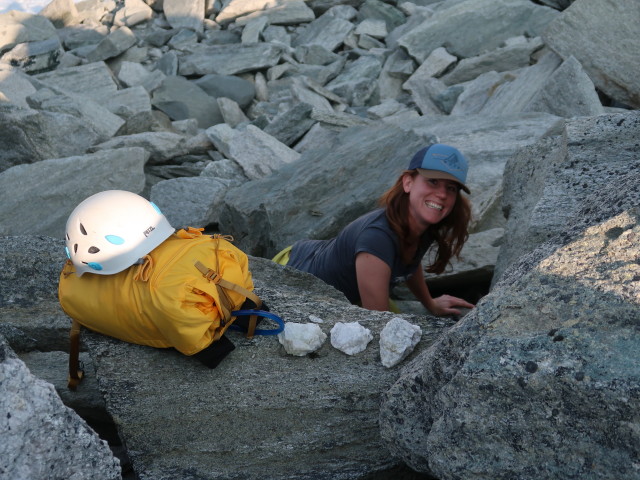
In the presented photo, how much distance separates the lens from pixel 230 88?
1424 cm

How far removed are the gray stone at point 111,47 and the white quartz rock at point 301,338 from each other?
14.0 metres

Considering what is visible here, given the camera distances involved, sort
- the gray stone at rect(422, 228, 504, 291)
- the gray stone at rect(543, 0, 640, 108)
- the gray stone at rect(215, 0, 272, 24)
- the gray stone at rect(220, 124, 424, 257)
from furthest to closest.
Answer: the gray stone at rect(215, 0, 272, 24) < the gray stone at rect(543, 0, 640, 108) < the gray stone at rect(220, 124, 424, 257) < the gray stone at rect(422, 228, 504, 291)

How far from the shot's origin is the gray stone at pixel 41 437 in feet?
7.11

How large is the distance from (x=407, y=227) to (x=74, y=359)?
5.79 ft

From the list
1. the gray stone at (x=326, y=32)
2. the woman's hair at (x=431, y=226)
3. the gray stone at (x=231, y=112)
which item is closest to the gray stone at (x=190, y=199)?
the woman's hair at (x=431, y=226)

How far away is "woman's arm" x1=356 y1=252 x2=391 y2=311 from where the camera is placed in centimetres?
403

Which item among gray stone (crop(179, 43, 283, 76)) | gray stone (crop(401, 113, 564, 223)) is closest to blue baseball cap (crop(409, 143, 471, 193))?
gray stone (crop(401, 113, 564, 223))

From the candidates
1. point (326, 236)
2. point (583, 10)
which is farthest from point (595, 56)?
point (326, 236)

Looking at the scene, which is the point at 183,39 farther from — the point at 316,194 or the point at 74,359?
the point at 74,359

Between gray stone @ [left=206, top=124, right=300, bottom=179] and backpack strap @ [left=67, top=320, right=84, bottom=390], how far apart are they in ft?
17.0

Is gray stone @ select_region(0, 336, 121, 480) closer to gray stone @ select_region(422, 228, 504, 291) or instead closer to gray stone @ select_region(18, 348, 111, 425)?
gray stone @ select_region(18, 348, 111, 425)

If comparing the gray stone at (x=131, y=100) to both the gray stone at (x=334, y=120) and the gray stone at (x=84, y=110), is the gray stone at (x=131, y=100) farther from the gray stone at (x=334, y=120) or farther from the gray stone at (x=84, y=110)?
the gray stone at (x=334, y=120)

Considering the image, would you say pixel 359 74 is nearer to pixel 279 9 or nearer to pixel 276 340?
pixel 279 9

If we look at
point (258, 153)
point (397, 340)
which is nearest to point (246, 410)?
point (397, 340)
